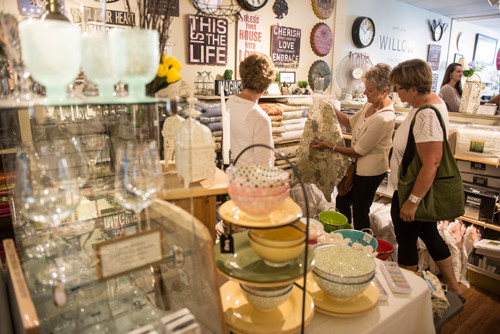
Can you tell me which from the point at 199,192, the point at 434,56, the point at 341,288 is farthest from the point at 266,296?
the point at 434,56

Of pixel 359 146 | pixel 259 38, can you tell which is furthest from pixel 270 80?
pixel 259 38

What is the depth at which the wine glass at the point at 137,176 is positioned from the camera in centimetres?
100

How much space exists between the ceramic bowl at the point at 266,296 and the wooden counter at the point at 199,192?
11.9 inches

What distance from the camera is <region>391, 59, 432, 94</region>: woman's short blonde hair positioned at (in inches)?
80.7

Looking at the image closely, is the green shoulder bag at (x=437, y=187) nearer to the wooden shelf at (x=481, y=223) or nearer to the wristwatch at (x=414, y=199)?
the wristwatch at (x=414, y=199)

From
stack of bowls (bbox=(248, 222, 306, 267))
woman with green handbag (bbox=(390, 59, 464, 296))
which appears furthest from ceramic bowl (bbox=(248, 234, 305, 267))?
woman with green handbag (bbox=(390, 59, 464, 296))

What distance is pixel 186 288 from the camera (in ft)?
3.52

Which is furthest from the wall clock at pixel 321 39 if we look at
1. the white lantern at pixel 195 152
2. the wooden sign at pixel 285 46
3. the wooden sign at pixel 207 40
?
the white lantern at pixel 195 152

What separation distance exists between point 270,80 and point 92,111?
1.14m

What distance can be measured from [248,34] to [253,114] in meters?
2.04

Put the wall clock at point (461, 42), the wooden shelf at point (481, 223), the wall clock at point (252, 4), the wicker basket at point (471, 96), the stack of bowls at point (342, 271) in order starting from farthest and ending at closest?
1. the wall clock at point (461, 42)
2. the wall clock at point (252, 4)
3. the wicker basket at point (471, 96)
4. the wooden shelf at point (481, 223)
5. the stack of bowls at point (342, 271)

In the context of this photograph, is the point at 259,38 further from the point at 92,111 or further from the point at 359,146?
the point at 92,111

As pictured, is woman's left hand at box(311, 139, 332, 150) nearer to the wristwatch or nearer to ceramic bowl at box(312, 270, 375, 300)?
the wristwatch

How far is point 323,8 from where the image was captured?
4512mm
